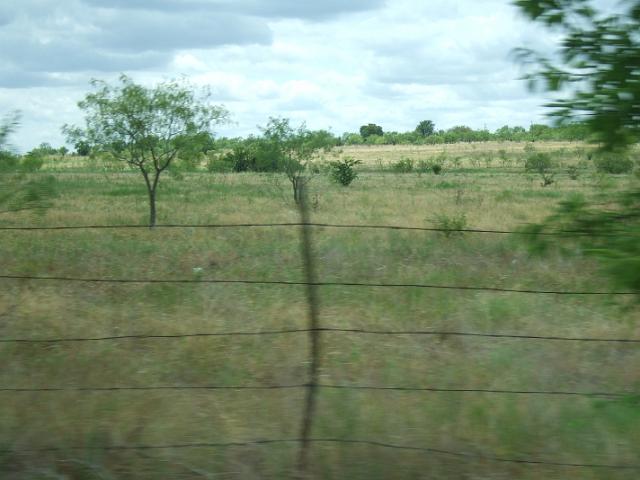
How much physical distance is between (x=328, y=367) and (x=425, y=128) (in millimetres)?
106372

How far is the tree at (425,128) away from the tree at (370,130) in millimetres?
5866

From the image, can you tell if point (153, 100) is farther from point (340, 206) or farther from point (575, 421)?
point (575, 421)

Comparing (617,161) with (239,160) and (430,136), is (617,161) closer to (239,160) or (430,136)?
(239,160)

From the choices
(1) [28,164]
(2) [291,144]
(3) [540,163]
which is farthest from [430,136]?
(1) [28,164]

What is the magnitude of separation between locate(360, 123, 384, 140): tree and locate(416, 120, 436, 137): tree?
19.2ft

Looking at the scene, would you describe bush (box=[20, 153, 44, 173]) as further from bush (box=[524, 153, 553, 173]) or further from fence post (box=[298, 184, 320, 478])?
bush (box=[524, 153, 553, 173])

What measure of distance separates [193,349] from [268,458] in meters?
2.41

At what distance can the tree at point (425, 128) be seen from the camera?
355ft

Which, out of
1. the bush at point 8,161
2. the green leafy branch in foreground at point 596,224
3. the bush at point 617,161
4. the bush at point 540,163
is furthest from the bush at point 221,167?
the green leafy branch in foreground at point 596,224

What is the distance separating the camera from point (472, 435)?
169 inches

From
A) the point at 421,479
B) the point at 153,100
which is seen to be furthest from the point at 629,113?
the point at 153,100

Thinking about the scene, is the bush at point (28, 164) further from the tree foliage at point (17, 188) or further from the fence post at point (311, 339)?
the fence post at point (311, 339)

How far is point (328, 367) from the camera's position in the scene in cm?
586

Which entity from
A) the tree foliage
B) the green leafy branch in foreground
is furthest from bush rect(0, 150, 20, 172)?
the green leafy branch in foreground
